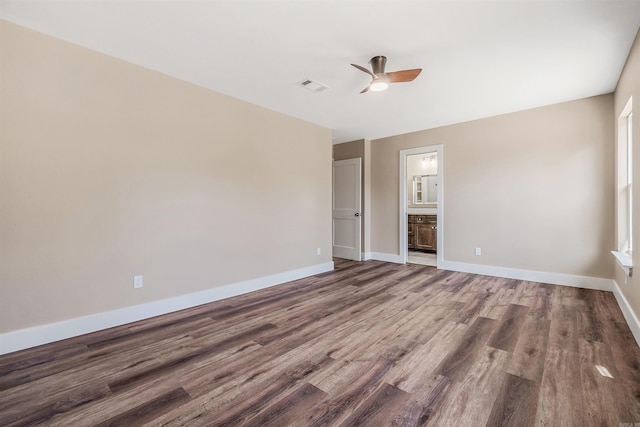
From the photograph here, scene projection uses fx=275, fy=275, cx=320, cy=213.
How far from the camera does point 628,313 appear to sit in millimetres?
2510

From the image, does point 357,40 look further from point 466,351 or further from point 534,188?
point 534,188

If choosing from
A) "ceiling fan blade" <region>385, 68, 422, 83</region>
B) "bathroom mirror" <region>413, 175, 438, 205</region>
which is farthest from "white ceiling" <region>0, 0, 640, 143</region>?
"bathroom mirror" <region>413, 175, 438, 205</region>

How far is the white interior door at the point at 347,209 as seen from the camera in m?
5.61

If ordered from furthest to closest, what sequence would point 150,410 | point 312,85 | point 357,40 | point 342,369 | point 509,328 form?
point 312,85 → point 509,328 → point 357,40 → point 342,369 → point 150,410

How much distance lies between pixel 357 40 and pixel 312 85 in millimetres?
921

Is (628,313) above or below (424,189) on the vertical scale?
below

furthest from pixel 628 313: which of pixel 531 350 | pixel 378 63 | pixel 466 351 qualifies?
pixel 378 63

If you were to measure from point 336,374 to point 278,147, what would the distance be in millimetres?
3054

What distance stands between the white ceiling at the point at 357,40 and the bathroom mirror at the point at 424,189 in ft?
12.1

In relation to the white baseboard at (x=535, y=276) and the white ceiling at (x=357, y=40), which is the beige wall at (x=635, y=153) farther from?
the white baseboard at (x=535, y=276)

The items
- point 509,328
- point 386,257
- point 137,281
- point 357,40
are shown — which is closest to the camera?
point 357,40

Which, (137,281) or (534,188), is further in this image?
(534,188)

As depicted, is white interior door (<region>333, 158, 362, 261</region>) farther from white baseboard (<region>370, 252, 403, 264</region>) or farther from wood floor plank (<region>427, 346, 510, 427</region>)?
wood floor plank (<region>427, 346, 510, 427</region>)

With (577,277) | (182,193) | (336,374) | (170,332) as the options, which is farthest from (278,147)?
(577,277)
